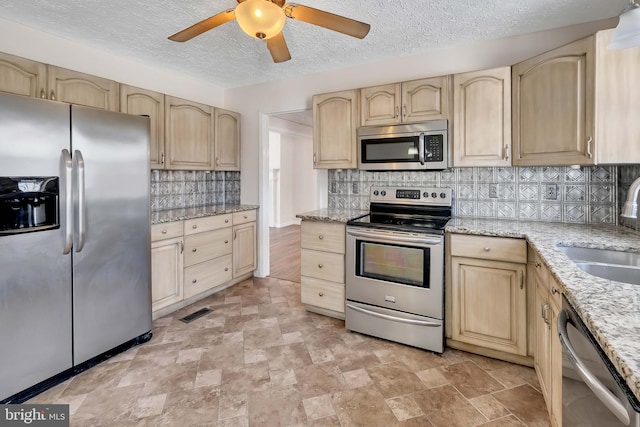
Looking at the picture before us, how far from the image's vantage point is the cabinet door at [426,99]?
2631mm

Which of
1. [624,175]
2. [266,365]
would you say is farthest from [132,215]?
[624,175]

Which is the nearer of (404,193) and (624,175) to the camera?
(624,175)

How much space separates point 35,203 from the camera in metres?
1.88

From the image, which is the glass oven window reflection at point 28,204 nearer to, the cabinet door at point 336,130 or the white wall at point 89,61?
the white wall at point 89,61

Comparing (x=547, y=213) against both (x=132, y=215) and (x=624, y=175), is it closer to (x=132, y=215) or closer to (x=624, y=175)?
(x=624, y=175)

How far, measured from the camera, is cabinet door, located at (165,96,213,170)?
10.8 feet

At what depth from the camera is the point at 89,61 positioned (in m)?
2.90

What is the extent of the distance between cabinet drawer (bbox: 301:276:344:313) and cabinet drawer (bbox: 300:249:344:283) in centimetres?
5

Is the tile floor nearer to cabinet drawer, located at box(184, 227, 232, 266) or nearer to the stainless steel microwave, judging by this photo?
cabinet drawer, located at box(184, 227, 232, 266)

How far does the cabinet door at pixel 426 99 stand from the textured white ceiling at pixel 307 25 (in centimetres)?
39

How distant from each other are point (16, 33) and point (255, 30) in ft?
7.06

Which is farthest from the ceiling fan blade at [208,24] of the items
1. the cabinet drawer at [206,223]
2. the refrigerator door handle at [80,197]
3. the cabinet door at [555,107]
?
the cabinet door at [555,107]

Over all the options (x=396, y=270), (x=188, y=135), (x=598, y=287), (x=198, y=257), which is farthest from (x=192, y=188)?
(x=598, y=287)

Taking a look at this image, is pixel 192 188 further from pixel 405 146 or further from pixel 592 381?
pixel 592 381
